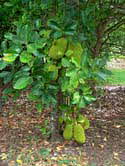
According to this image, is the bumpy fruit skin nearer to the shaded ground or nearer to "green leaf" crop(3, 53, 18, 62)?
the shaded ground

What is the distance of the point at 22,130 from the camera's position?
4137 millimetres

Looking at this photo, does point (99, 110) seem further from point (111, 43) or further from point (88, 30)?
point (88, 30)

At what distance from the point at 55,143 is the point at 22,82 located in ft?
4.69

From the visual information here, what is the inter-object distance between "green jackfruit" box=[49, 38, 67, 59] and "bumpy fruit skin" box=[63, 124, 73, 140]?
3.05 feet

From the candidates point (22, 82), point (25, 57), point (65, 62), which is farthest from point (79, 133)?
point (25, 57)

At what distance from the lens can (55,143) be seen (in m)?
3.66

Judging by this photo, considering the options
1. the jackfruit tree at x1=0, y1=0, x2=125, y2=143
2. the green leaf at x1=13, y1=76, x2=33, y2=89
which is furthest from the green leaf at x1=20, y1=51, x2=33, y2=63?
the green leaf at x1=13, y1=76, x2=33, y2=89

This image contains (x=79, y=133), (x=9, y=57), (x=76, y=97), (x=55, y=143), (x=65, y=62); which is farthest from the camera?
(x=55, y=143)

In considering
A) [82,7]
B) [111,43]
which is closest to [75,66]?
[82,7]

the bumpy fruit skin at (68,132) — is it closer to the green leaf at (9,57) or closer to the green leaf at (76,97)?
the green leaf at (76,97)

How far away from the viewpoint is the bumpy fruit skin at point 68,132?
135 inches

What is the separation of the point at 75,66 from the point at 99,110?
2.88m

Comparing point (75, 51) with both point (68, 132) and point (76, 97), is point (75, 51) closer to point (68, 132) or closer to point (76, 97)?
point (76, 97)

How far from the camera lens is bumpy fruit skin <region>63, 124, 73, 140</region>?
11.2ft
